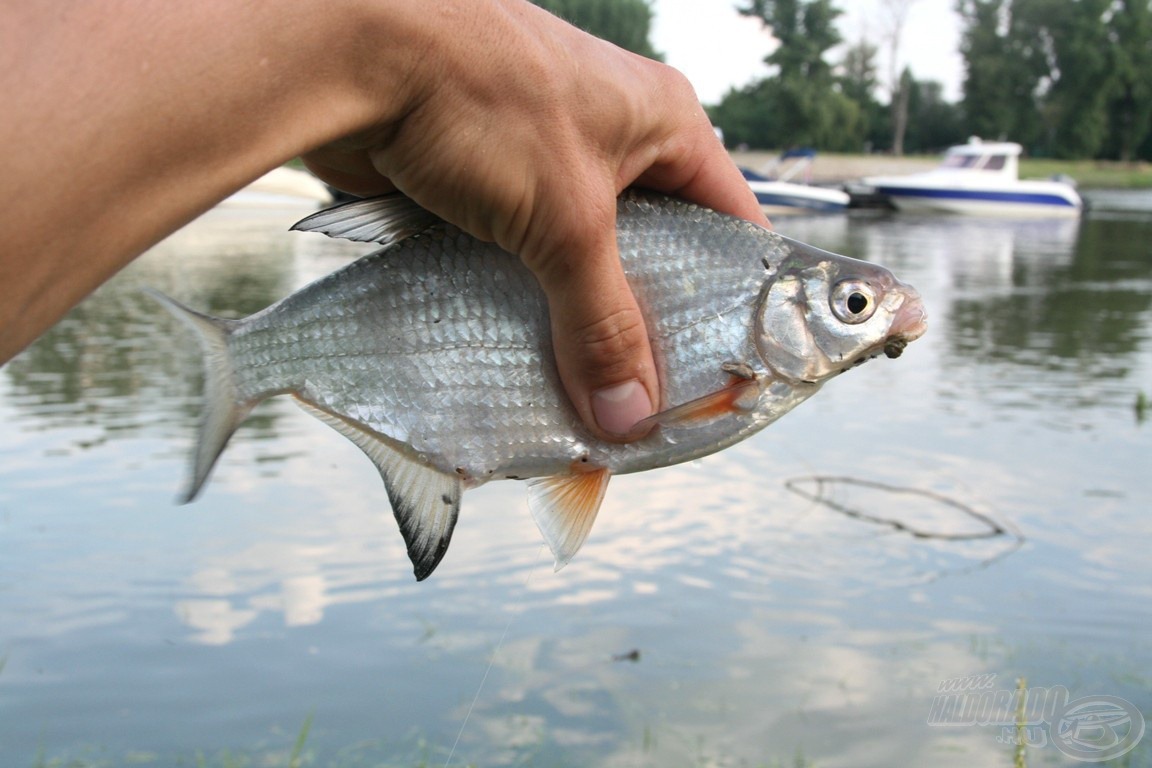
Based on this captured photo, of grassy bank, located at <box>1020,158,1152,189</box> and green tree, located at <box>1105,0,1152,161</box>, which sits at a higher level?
green tree, located at <box>1105,0,1152,161</box>

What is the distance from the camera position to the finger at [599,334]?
6.25ft

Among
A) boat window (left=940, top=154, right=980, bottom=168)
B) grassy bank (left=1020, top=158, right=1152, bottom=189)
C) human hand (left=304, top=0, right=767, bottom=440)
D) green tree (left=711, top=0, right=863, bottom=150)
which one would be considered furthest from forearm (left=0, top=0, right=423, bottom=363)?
green tree (left=711, top=0, right=863, bottom=150)

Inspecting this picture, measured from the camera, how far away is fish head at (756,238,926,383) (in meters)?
2.06

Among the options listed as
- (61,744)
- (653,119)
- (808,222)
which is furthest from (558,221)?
(808,222)

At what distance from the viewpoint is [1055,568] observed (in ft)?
24.8

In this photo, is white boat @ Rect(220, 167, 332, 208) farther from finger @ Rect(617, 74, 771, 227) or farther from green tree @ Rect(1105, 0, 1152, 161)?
green tree @ Rect(1105, 0, 1152, 161)

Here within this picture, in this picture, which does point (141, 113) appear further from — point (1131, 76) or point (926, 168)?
point (1131, 76)

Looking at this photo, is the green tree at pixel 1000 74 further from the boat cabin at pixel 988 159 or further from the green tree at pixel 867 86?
the boat cabin at pixel 988 159

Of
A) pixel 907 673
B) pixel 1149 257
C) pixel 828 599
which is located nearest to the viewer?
pixel 907 673

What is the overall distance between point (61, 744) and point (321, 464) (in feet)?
13.7

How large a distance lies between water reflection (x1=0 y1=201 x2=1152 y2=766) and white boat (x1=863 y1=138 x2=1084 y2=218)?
34747 mm

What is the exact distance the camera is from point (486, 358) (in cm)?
205

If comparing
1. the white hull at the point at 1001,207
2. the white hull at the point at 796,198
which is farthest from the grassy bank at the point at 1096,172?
the white hull at the point at 796,198

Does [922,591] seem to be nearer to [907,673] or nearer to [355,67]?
[907,673]
